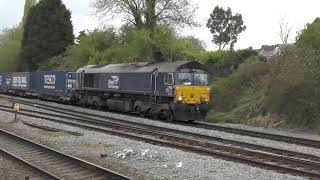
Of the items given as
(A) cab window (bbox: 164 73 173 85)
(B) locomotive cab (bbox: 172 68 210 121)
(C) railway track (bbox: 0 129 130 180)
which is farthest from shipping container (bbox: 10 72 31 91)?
(C) railway track (bbox: 0 129 130 180)

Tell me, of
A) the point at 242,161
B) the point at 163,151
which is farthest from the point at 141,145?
the point at 242,161

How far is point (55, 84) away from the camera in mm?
47094

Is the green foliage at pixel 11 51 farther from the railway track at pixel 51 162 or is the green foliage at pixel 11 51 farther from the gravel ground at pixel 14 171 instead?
the gravel ground at pixel 14 171

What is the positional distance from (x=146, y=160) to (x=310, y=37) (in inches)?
717

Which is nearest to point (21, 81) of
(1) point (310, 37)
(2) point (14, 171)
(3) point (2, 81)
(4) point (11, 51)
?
(3) point (2, 81)

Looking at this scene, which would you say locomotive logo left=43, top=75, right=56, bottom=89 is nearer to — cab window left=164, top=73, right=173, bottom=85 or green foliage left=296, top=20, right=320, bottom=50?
cab window left=164, top=73, right=173, bottom=85

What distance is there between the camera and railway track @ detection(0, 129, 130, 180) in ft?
39.5

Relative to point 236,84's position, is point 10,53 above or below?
above

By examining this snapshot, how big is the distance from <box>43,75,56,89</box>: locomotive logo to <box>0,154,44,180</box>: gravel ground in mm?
33840

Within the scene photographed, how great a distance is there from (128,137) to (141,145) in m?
2.67

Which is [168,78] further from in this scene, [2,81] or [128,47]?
[2,81]

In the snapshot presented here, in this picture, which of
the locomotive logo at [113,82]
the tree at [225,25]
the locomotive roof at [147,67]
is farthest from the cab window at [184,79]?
the tree at [225,25]

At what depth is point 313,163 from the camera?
1394cm

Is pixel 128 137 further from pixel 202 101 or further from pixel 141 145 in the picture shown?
pixel 202 101
